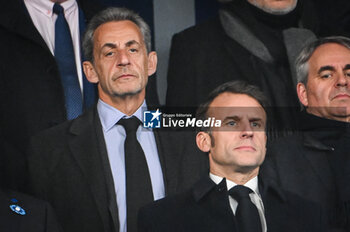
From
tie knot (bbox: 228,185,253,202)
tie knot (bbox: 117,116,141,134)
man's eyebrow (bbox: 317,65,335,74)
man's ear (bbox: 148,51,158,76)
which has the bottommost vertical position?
tie knot (bbox: 228,185,253,202)

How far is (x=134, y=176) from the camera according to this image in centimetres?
345

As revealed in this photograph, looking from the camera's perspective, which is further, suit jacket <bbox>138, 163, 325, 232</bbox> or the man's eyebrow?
the man's eyebrow

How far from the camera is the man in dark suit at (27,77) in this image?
3.44 m

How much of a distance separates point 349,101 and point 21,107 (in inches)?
62.5

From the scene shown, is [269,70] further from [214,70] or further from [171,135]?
[171,135]

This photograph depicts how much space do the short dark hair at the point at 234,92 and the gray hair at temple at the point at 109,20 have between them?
0.38m

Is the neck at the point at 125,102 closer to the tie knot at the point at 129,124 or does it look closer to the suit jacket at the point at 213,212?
the tie knot at the point at 129,124

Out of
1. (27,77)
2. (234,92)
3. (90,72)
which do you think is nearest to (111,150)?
(90,72)

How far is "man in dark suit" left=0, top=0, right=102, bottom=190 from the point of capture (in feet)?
11.3

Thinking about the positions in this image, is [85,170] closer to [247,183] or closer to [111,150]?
[111,150]

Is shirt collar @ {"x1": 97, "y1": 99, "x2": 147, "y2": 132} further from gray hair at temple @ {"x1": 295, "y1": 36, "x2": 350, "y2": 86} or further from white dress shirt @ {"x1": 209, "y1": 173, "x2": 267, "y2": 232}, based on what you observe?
gray hair at temple @ {"x1": 295, "y1": 36, "x2": 350, "y2": 86}

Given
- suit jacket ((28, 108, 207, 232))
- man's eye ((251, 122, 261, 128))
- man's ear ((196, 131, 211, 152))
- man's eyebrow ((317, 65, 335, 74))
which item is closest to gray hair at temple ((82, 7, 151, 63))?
suit jacket ((28, 108, 207, 232))

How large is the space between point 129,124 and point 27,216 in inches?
25.3

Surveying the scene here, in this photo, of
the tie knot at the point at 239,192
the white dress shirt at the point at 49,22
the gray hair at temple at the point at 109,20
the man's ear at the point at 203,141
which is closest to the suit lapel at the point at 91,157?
the white dress shirt at the point at 49,22
